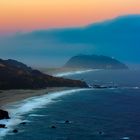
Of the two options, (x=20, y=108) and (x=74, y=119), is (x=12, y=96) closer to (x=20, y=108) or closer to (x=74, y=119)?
(x=20, y=108)

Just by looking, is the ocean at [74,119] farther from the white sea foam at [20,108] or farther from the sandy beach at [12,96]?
the sandy beach at [12,96]

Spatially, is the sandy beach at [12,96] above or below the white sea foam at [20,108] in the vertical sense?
above

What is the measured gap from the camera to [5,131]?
93.2 meters

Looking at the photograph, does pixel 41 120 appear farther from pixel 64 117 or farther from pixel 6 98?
→ pixel 6 98

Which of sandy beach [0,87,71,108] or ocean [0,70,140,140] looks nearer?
ocean [0,70,140,140]

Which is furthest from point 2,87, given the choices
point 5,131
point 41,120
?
point 5,131

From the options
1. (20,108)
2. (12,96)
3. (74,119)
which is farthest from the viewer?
(12,96)

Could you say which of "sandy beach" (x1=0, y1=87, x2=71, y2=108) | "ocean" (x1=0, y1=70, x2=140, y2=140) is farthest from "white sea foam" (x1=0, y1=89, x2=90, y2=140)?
"sandy beach" (x1=0, y1=87, x2=71, y2=108)

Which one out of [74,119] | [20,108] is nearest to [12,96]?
[20,108]

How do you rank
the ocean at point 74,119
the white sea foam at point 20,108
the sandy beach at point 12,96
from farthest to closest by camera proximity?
the sandy beach at point 12,96, the white sea foam at point 20,108, the ocean at point 74,119

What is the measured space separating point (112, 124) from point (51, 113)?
2173cm

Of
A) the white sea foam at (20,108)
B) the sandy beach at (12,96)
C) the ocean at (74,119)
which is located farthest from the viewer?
the sandy beach at (12,96)

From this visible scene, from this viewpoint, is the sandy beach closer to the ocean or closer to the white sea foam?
the white sea foam

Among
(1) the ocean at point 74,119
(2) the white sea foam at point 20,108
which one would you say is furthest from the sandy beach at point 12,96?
(1) the ocean at point 74,119
